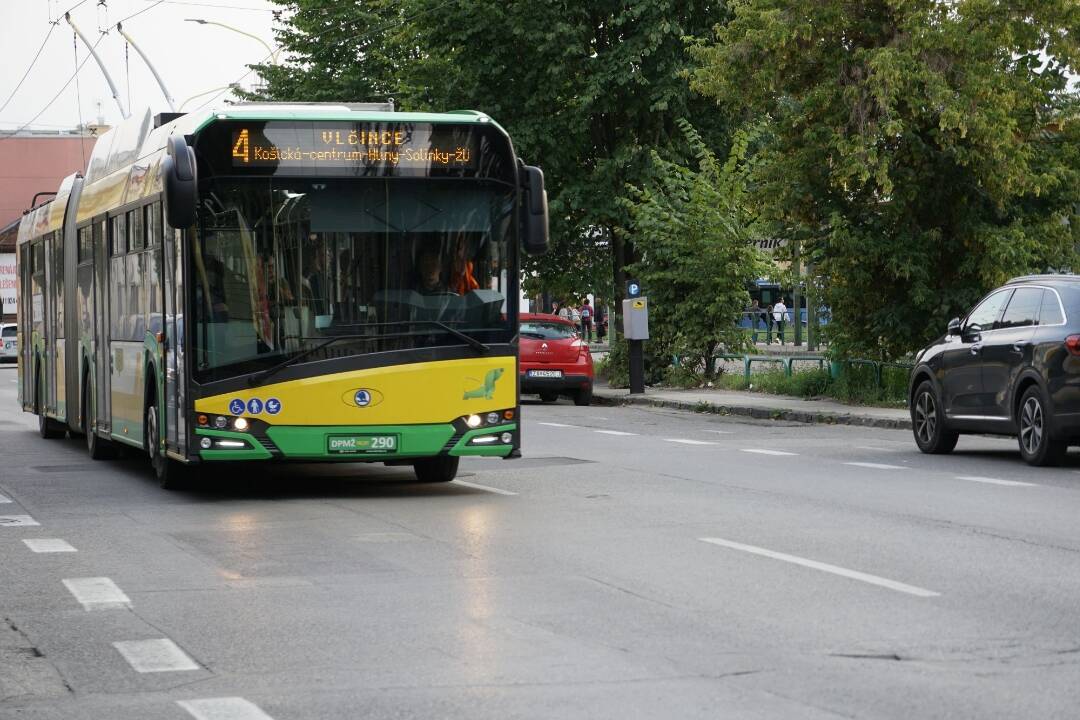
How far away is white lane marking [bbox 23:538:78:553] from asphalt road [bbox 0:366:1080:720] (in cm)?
5

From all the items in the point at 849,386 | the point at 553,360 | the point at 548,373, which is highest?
the point at 553,360

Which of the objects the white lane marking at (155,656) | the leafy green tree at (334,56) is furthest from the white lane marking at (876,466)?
the leafy green tree at (334,56)

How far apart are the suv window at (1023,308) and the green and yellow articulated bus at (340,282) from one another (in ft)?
18.1

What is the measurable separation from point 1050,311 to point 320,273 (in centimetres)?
712

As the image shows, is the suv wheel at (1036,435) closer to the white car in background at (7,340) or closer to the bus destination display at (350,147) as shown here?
the bus destination display at (350,147)

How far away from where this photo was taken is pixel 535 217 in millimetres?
14773

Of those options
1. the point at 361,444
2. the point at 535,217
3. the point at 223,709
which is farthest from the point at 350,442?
the point at 223,709

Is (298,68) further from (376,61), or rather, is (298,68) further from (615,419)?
(615,419)

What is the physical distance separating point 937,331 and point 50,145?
9378 centimetres

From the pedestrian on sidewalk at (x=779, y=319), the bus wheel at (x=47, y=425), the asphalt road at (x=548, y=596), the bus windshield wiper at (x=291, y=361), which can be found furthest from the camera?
the pedestrian on sidewalk at (x=779, y=319)

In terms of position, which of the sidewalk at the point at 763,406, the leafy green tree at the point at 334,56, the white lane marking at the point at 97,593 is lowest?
the white lane marking at the point at 97,593

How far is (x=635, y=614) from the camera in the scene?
342 inches

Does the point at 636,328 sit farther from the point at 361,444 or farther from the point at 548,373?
the point at 361,444

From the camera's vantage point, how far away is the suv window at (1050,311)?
1730 cm
